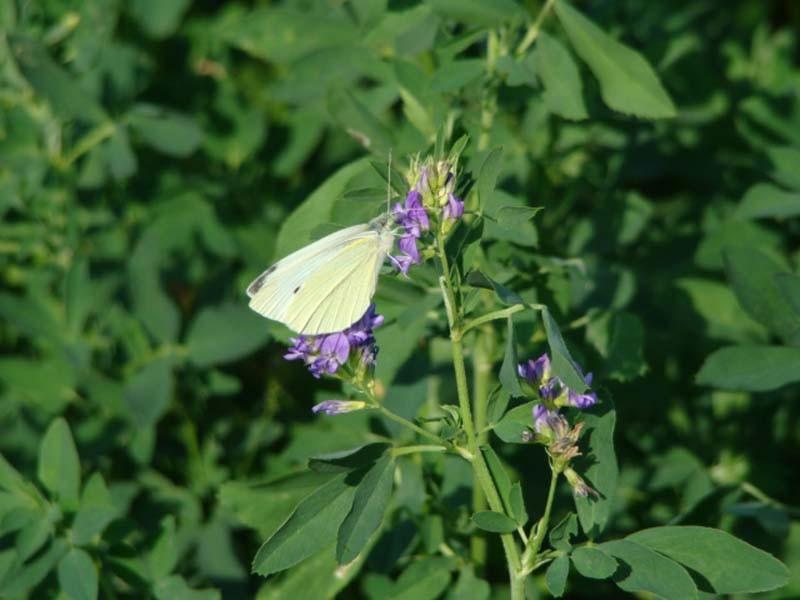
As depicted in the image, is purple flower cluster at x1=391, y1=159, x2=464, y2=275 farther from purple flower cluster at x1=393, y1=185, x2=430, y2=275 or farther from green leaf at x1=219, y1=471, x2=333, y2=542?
green leaf at x1=219, y1=471, x2=333, y2=542

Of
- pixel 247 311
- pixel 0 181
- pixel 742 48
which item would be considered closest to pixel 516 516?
pixel 247 311

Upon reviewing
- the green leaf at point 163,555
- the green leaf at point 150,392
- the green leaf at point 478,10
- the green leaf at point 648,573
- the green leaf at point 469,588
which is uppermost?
the green leaf at point 478,10

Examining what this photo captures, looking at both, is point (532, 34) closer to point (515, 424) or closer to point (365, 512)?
point (515, 424)

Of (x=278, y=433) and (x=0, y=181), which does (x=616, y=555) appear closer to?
(x=278, y=433)

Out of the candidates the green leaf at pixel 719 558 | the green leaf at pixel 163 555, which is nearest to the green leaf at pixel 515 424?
the green leaf at pixel 719 558

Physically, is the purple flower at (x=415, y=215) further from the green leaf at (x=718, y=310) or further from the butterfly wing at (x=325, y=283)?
the green leaf at (x=718, y=310)

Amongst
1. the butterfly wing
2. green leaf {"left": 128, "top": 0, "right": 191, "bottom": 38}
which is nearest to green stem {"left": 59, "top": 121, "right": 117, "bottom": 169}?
green leaf {"left": 128, "top": 0, "right": 191, "bottom": 38}

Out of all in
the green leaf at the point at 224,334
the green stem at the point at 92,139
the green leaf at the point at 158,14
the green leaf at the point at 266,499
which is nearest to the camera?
the green leaf at the point at 266,499
